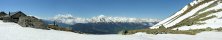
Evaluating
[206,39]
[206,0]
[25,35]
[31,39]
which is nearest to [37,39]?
[31,39]

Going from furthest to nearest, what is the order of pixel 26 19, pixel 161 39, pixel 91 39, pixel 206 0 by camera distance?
pixel 206 0, pixel 26 19, pixel 161 39, pixel 91 39

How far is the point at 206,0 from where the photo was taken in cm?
12862

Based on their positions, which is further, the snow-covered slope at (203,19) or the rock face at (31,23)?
the snow-covered slope at (203,19)

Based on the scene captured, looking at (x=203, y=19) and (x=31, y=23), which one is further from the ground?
(x=203, y=19)

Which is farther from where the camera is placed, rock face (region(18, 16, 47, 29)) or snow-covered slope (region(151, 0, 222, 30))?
snow-covered slope (region(151, 0, 222, 30))

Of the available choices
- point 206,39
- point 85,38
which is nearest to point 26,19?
point 85,38

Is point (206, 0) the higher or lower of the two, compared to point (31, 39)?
higher

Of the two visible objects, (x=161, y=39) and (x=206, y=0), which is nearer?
(x=161, y=39)

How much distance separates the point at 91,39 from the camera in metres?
30.1

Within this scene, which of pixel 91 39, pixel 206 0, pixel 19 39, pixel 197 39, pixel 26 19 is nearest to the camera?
pixel 19 39

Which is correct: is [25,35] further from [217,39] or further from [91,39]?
[217,39]

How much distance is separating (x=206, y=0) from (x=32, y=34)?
104 m

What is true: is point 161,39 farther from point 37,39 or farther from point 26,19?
point 26,19

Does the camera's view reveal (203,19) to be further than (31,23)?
Yes
